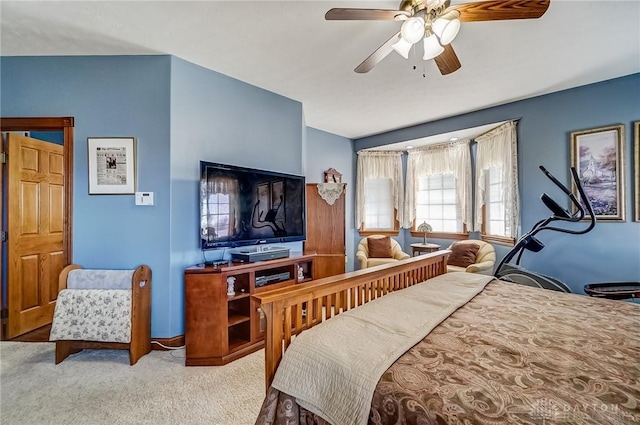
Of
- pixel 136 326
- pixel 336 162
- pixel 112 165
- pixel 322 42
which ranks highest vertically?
pixel 322 42

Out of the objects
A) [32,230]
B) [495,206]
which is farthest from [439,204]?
[32,230]

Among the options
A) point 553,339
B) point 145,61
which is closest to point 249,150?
point 145,61

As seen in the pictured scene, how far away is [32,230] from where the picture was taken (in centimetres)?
289

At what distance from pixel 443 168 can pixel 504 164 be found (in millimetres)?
1103

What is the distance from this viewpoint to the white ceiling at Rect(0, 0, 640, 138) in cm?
195

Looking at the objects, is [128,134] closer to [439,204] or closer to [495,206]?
[439,204]

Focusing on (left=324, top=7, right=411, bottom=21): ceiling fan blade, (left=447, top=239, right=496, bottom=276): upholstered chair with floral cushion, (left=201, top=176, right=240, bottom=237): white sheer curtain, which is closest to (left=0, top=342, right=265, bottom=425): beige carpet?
(left=201, top=176, right=240, bottom=237): white sheer curtain

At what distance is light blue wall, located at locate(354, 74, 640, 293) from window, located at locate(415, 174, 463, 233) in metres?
1.26

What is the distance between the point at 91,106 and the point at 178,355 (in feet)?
7.68

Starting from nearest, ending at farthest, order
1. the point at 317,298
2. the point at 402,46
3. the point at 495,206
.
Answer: the point at 317,298 → the point at 402,46 → the point at 495,206

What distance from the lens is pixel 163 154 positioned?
253 cm

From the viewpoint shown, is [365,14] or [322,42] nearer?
[365,14]

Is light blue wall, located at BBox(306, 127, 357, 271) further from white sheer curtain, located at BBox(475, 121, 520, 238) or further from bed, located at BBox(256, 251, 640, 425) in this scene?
bed, located at BBox(256, 251, 640, 425)

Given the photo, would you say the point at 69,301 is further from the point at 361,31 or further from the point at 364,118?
the point at 364,118
